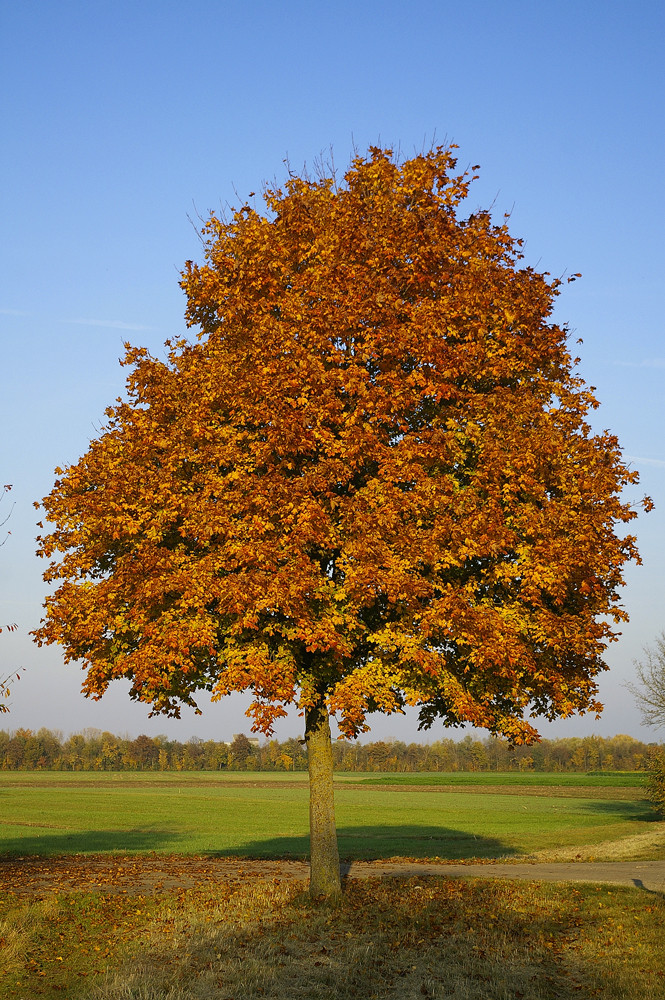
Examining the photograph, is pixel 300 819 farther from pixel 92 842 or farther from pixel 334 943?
pixel 334 943

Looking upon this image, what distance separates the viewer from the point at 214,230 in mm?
16703

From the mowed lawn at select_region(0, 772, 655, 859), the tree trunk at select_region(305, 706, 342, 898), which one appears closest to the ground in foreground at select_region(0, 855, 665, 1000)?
the tree trunk at select_region(305, 706, 342, 898)

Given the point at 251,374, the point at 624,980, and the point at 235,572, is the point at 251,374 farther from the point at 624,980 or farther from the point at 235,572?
the point at 624,980

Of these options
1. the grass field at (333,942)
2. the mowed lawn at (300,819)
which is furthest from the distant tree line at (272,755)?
the grass field at (333,942)

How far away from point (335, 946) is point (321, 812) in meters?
2.95

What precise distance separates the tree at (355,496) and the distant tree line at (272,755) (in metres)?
152

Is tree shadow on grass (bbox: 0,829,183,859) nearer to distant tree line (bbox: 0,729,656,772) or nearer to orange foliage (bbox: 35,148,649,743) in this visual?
orange foliage (bbox: 35,148,649,743)

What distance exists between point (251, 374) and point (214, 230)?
4239 millimetres

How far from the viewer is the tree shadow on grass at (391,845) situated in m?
29.8

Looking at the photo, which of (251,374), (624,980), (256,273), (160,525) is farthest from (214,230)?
(624,980)

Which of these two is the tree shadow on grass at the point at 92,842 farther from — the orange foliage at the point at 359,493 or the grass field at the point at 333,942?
the orange foliage at the point at 359,493

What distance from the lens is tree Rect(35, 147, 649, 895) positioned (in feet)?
42.2

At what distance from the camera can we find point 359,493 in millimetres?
13594

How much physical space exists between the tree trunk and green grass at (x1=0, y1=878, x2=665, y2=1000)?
467mm
